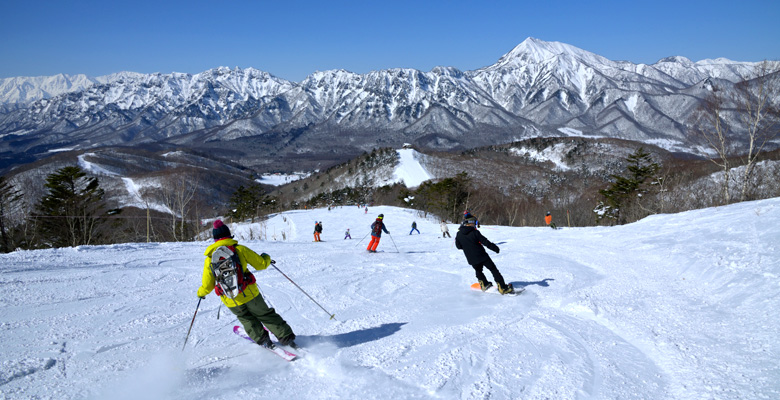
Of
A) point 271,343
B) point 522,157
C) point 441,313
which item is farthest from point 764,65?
point 522,157

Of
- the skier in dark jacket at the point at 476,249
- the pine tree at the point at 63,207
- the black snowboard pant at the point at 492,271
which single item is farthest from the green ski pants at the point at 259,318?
the pine tree at the point at 63,207

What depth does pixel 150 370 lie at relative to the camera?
4.27m

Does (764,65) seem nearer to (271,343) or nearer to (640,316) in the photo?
(640,316)

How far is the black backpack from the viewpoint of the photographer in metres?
4.56

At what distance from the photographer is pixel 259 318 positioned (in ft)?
15.9

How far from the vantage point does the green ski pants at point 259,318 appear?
186 inches

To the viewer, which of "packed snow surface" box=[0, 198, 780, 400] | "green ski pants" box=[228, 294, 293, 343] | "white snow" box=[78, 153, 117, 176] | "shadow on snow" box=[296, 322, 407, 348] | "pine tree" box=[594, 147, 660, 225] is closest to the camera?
"packed snow surface" box=[0, 198, 780, 400]

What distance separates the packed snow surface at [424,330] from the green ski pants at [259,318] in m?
0.29

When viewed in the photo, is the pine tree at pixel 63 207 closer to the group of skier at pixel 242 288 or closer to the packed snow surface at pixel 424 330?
the packed snow surface at pixel 424 330

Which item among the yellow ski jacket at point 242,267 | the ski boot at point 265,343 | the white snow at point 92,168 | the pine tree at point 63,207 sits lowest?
the ski boot at point 265,343

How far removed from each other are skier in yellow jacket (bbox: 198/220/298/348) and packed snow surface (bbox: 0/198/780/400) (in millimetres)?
304

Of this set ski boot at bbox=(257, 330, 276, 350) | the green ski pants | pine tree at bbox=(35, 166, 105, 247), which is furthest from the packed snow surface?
pine tree at bbox=(35, 166, 105, 247)

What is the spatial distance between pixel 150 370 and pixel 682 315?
23.9ft

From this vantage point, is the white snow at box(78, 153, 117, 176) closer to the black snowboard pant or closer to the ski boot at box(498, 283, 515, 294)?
the black snowboard pant
